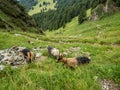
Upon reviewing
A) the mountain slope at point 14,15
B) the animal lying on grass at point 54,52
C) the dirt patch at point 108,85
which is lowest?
the dirt patch at point 108,85

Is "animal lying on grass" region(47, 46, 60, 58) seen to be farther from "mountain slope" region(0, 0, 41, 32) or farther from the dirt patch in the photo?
"mountain slope" region(0, 0, 41, 32)

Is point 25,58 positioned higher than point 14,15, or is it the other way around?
point 14,15

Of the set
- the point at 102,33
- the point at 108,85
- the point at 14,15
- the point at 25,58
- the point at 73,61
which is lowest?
the point at 108,85

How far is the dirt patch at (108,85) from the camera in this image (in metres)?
12.8

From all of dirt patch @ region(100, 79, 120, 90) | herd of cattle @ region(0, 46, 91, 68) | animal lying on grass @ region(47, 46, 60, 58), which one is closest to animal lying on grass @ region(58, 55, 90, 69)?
herd of cattle @ region(0, 46, 91, 68)

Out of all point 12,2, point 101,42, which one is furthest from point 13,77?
point 12,2

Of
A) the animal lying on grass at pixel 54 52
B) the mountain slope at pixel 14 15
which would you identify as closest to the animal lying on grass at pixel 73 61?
the animal lying on grass at pixel 54 52

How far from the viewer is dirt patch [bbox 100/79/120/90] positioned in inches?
505

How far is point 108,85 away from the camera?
42.9 ft

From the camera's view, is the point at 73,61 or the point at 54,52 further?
the point at 54,52

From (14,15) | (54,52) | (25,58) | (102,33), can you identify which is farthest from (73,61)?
(14,15)

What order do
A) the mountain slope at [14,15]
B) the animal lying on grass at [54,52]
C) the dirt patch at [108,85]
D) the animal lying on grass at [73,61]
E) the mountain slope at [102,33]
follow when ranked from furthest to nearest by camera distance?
the mountain slope at [14,15], the mountain slope at [102,33], the animal lying on grass at [54,52], the animal lying on grass at [73,61], the dirt patch at [108,85]

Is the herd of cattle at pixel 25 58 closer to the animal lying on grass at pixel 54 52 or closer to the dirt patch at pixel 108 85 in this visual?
the animal lying on grass at pixel 54 52

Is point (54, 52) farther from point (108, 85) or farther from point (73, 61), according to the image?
point (108, 85)
